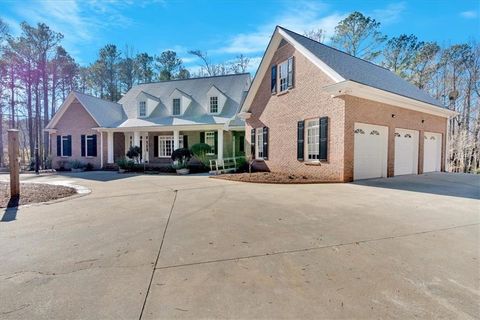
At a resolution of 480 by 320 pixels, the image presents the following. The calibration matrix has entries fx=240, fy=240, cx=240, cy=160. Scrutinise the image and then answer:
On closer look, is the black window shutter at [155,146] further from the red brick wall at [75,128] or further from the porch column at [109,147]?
the red brick wall at [75,128]

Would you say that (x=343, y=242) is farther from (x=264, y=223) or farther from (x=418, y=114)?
(x=418, y=114)

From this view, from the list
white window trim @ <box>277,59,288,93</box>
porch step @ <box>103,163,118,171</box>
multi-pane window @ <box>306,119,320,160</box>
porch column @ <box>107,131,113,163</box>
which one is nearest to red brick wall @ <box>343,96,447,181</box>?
multi-pane window @ <box>306,119,320,160</box>

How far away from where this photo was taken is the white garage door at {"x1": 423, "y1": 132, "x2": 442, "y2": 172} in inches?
534

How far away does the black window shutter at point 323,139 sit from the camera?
10070 mm

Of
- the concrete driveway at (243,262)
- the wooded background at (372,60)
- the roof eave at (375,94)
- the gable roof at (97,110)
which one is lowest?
the concrete driveway at (243,262)

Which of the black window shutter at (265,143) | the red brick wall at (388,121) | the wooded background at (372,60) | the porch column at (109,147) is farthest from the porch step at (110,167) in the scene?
the red brick wall at (388,121)

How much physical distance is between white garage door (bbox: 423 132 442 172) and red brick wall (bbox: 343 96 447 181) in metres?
0.29

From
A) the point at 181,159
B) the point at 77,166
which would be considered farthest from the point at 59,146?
the point at 181,159

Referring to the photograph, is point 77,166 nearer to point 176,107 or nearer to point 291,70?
point 176,107

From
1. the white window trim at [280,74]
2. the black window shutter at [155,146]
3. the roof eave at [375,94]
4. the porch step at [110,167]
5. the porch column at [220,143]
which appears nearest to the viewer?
the roof eave at [375,94]

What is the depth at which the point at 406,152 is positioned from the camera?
12320mm

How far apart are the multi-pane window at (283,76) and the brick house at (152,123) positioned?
5.04 meters

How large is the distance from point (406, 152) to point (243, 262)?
1273cm

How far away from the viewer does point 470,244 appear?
356cm
